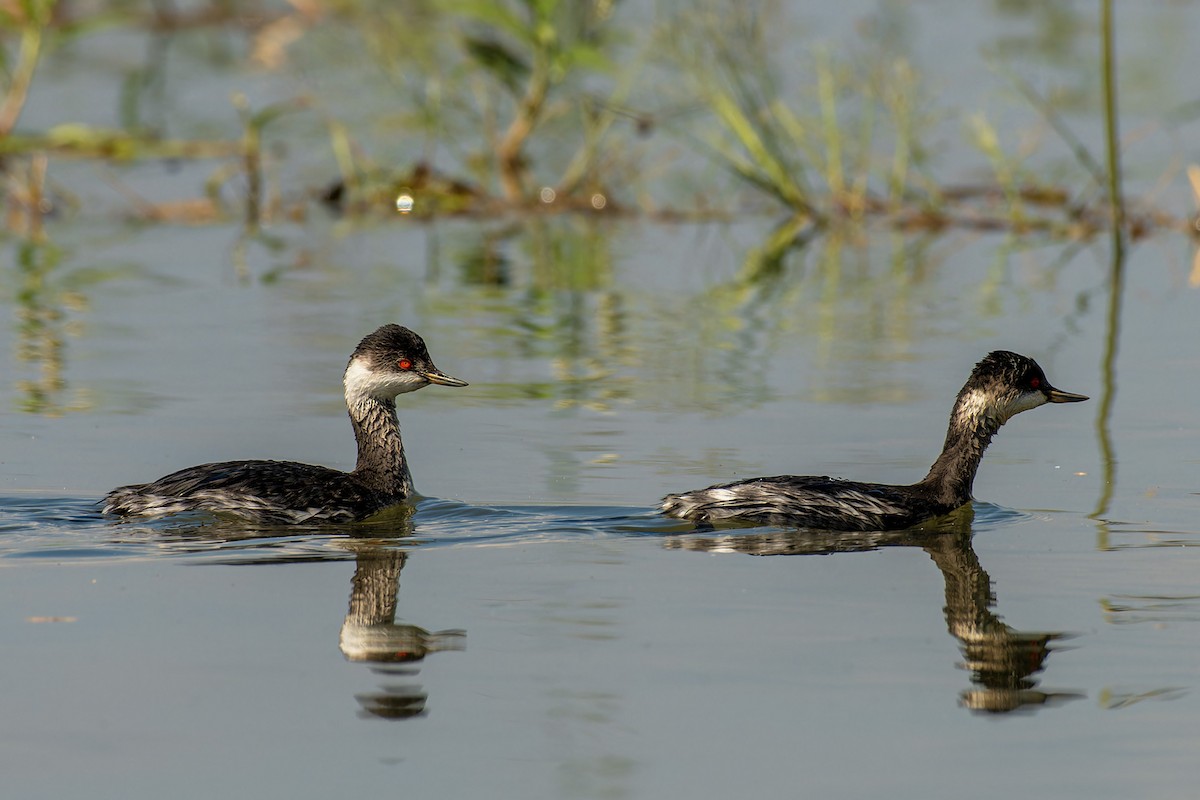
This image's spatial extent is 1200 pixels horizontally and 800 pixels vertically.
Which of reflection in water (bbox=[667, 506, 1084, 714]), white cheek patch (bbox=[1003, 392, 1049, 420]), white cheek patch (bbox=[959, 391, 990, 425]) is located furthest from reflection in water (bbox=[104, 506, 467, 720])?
white cheek patch (bbox=[1003, 392, 1049, 420])

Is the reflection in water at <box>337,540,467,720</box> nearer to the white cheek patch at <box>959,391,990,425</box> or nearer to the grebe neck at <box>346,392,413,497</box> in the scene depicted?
the grebe neck at <box>346,392,413,497</box>

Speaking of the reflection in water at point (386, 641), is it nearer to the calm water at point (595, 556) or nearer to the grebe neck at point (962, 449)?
the calm water at point (595, 556)

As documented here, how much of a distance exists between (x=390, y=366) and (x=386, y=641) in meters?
3.31

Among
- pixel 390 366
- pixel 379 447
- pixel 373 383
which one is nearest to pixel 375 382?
pixel 373 383

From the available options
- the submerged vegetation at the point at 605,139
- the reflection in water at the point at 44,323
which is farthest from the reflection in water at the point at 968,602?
the submerged vegetation at the point at 605,139

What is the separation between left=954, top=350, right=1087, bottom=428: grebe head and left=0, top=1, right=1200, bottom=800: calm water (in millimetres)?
419

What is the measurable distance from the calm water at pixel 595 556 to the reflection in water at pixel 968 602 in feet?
0.08

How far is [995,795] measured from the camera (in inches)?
221

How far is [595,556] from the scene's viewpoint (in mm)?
8586

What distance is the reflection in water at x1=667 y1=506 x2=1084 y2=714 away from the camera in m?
6.59

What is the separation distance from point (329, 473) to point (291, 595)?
6.76 feet

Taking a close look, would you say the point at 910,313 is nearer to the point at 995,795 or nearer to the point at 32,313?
the point at 32,313

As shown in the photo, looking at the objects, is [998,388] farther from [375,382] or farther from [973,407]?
[375,382]

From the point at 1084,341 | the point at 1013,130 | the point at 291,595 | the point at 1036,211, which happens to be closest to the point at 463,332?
the point at 1084,341
